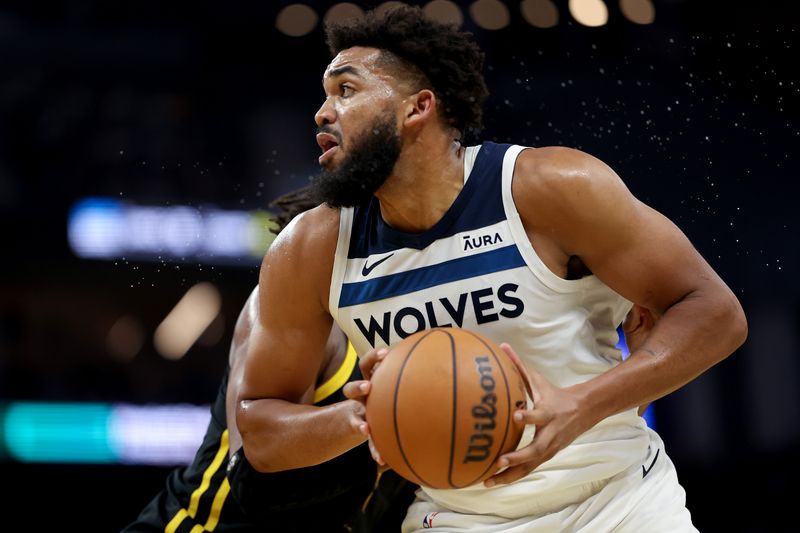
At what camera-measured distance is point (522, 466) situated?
2.14 meters

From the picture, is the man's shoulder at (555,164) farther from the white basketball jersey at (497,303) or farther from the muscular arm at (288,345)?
the muscular arm at (288,345)

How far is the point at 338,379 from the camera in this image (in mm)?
3207

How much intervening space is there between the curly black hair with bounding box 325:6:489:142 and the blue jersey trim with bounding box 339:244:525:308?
48 cm

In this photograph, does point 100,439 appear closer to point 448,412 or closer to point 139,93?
point 139,93

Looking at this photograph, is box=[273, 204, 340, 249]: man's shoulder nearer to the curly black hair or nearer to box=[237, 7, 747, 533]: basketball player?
box=[237, 7, 747, 533]: basketball player

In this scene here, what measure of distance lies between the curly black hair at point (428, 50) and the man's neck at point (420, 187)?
0.50ft

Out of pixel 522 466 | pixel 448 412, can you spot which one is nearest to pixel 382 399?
pixel 448 412

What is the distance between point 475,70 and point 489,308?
777mm

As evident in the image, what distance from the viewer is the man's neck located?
265cm

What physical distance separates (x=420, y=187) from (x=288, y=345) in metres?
0.56

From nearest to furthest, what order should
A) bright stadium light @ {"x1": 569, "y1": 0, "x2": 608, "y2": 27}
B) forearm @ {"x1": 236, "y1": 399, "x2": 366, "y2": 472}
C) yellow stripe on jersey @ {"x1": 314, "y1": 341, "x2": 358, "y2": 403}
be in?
forearm @ {"x1": 236, "y1": 399, "x2": 366, "y2": 472}
yellow stripe on jersey @ {"x1": 314, "y1": 341, "x2": 358, "y2": 403}
bright stadium light @ {"x1": 569, "y1": 0, "x2": 608, "y2": 27}

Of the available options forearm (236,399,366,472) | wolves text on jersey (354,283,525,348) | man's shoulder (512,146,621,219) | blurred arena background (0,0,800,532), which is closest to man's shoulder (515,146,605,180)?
man's shoulder (512,146,621,219)

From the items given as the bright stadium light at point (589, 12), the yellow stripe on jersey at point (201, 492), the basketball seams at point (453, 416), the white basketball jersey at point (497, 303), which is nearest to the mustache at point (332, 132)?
the white basketball jersey at point (497, 303)

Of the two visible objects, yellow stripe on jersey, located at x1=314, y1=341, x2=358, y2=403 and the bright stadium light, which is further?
the bright stadium light
